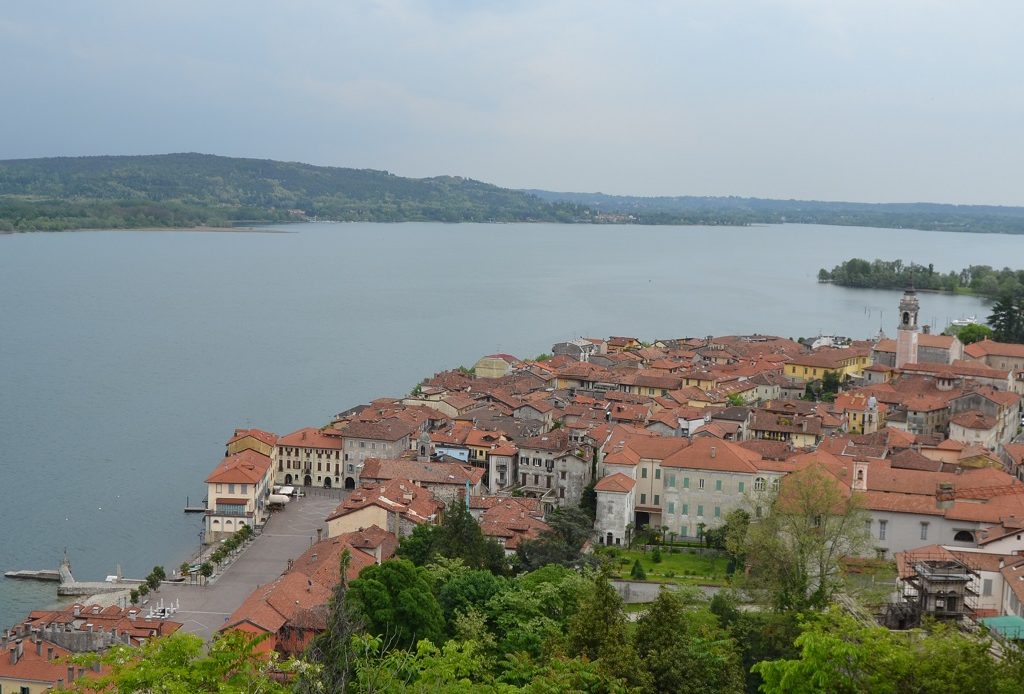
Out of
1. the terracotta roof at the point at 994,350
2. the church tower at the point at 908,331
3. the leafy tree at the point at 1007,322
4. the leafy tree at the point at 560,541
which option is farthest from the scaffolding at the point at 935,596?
the leafy tree at the point at 1007,322

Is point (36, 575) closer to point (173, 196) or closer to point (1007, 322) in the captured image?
point (1007, 322)

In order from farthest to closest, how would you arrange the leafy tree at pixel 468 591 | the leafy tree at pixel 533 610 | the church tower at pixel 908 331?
the church tower at pixel 908 331 < the leafy tree at pixel 468 591 < the leafy tree at pixel 533 610

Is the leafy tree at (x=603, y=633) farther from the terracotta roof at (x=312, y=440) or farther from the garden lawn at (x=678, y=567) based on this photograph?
the terracotta roof at (x=312, y=440)

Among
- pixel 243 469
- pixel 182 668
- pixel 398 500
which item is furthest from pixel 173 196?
pixel 182 668

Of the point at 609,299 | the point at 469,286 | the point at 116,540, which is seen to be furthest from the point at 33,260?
the point at 116,540

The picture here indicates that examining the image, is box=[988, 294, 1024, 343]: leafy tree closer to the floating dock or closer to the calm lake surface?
the calm lake surface
